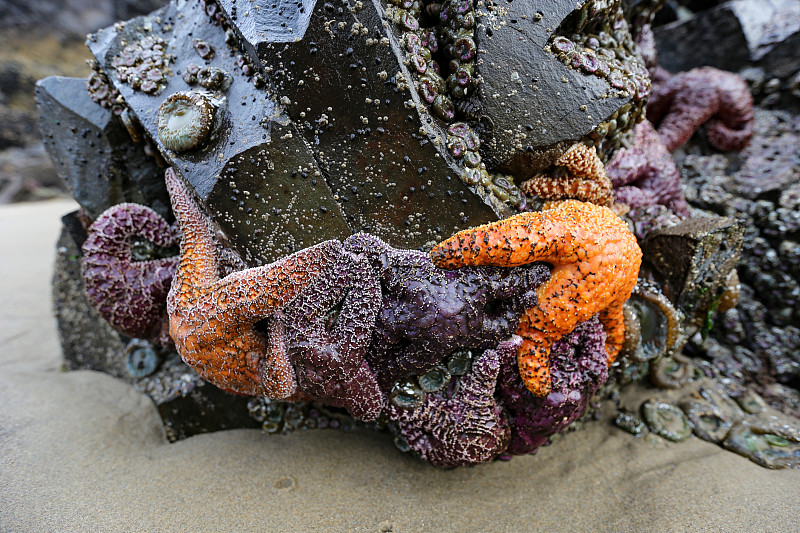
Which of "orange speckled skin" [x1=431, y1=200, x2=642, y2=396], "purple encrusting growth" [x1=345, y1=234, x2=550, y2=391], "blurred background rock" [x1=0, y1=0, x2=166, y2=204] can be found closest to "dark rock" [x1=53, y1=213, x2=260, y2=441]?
"purple encrusting growth" [x1=345, y1=234, x2=550, y2=391]

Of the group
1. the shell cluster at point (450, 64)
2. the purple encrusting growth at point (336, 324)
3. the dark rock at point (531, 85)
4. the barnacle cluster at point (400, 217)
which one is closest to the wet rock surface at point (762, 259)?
the barnacle cluster at point (400, 217)

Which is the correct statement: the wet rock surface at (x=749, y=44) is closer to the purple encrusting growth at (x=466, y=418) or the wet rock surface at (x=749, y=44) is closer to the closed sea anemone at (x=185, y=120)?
the purple encrusting growth at (x=466, y=418)

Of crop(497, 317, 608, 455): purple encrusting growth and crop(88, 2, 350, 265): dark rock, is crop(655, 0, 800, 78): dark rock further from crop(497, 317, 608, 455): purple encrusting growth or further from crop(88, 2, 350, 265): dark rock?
crop(88, 2, 350, 265): dark rock

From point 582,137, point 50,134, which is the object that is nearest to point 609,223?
point 582,137

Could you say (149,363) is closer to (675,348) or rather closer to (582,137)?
(582,137)

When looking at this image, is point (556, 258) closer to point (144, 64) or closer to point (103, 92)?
point (144, 64)
